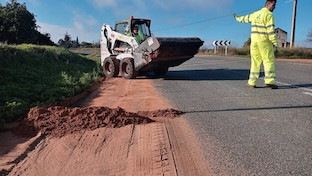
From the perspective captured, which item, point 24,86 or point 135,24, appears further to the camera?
point 135,24

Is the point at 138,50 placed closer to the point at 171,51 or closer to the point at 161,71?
the point at 171,51

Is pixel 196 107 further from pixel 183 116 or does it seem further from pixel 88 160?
pixel 88 160

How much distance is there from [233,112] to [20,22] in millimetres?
22898

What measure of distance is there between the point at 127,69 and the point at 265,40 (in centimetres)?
583

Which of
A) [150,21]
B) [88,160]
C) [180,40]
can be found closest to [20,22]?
[150,21]

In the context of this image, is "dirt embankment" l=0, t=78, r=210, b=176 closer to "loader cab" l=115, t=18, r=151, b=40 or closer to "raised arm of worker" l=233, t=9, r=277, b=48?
"raised arm of worker" l=233, t=9, r=277, b=48

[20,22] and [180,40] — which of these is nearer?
[180,40]

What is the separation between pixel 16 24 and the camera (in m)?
24.7

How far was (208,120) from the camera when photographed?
5402mm

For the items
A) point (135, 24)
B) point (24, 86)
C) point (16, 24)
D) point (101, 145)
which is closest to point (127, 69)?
point (135, 24)

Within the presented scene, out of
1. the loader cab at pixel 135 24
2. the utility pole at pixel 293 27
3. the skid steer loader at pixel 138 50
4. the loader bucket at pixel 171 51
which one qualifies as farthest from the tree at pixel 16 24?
the utility pole at pixel 293 27

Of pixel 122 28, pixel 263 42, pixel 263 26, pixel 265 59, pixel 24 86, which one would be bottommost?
pixel 24 86

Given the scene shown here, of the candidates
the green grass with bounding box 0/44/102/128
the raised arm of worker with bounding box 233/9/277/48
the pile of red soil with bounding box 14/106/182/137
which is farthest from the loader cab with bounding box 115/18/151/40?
the pile of red soil with bounding box 14/106/182/137

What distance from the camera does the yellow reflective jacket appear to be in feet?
27.4
